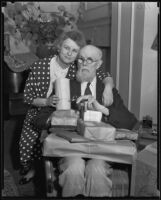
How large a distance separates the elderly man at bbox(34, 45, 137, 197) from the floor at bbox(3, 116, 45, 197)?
0.63 meters

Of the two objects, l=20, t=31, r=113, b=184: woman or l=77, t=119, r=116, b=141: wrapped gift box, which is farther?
l=20, t=31, r=113, b=184: woman

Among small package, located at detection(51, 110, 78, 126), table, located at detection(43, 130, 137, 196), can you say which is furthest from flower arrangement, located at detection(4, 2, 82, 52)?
table, located at detection(43, 130, 137, 196)

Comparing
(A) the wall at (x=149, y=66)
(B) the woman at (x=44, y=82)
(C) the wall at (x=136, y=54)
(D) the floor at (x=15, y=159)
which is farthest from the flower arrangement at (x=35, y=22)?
(B) the woman at (x=44, y=82)

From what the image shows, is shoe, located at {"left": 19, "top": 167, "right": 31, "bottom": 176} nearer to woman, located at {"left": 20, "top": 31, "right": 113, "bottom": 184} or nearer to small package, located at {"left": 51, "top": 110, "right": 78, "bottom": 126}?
woman, located at {"left": 20, "top": 31, "right": 113, "bottom": 184}

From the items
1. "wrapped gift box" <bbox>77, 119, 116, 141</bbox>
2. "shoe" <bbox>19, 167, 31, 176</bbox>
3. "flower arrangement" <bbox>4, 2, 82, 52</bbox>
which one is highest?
"flower arrangement" <bbox>4, 2, 82, 52</bbox>

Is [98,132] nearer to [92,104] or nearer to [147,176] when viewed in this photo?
[92,104]

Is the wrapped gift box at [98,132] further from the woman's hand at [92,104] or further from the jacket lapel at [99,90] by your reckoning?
the jacket lapel at [99,90]

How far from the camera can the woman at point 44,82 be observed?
131 cm

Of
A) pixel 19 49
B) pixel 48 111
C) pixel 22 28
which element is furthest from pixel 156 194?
pixel 19 49

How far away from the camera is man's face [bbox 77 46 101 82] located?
1203 mm

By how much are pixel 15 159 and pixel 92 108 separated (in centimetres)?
123

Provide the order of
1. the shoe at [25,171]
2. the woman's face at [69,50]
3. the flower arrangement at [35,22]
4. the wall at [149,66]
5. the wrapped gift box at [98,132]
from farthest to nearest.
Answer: the flower arrangement at [35,22] < the wall at [149,66] < the shoe at [25,171] < the woman's face at [69,50] < the wrapped gift box at [98,132]

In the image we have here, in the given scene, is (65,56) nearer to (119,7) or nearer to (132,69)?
(132,69)

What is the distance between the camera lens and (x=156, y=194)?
116 centimetres
